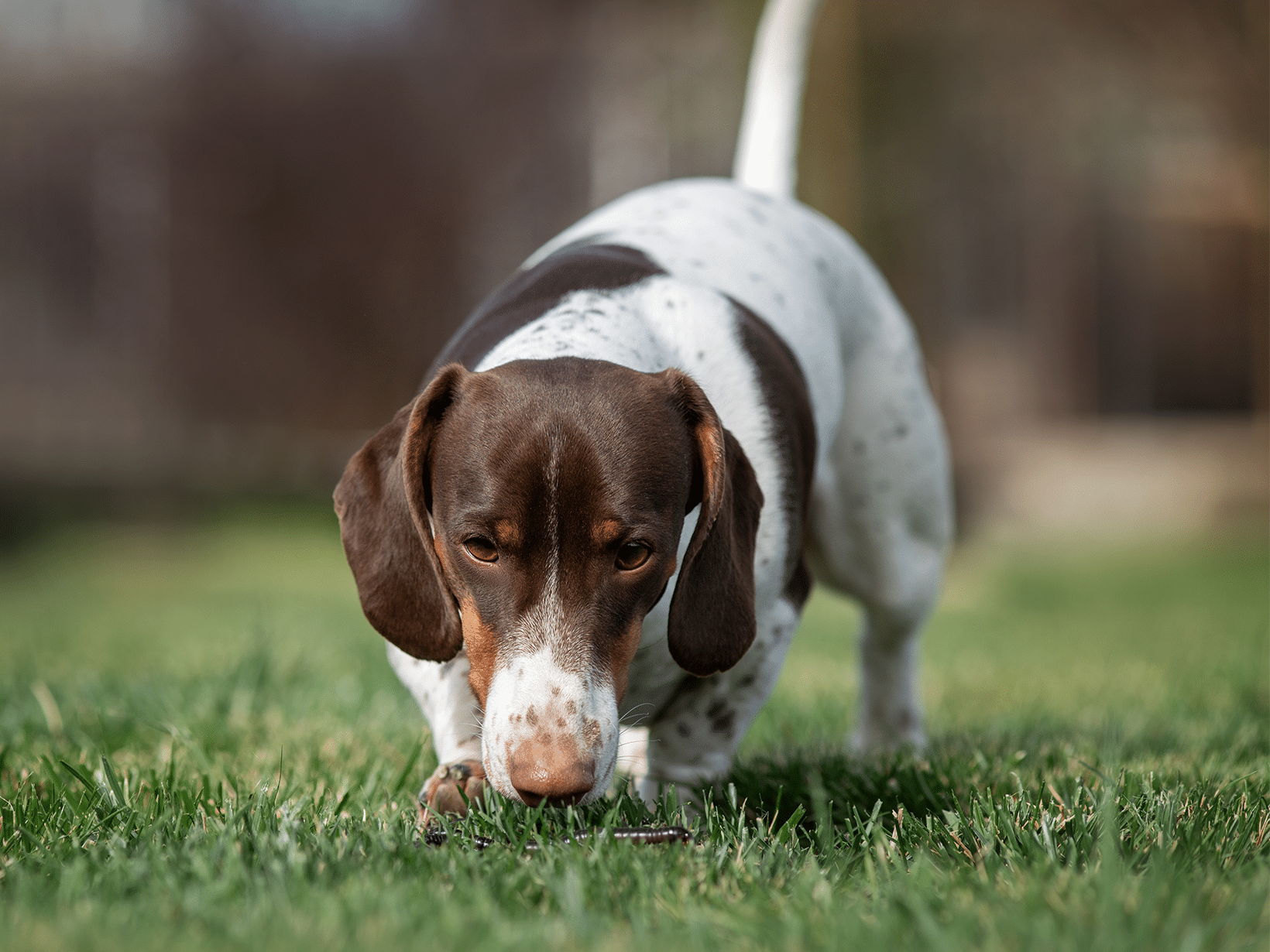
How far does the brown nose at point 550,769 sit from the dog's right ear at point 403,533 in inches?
17.8

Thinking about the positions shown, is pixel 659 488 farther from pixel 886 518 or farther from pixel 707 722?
pixel 886 518

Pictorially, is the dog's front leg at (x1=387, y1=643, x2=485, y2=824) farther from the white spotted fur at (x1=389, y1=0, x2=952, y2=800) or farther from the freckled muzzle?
the freckled muzzle

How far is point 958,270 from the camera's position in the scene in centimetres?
1412

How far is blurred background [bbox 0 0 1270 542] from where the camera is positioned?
45.1 ft

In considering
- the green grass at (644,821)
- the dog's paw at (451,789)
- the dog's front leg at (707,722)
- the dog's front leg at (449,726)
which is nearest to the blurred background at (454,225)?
the green grass at (644,821)

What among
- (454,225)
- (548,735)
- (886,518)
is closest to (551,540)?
(548,735)

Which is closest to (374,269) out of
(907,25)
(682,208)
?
(907,25)

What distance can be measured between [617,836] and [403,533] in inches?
28.1

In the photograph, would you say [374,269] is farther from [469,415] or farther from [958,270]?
[469,415]

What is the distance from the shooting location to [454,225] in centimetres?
1420

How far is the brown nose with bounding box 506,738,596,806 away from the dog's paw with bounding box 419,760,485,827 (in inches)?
12.1

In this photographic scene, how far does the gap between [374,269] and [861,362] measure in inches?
437

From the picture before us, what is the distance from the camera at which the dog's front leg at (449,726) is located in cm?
242

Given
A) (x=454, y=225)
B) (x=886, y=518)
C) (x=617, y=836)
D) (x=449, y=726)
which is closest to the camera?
(x=617, y=836)
